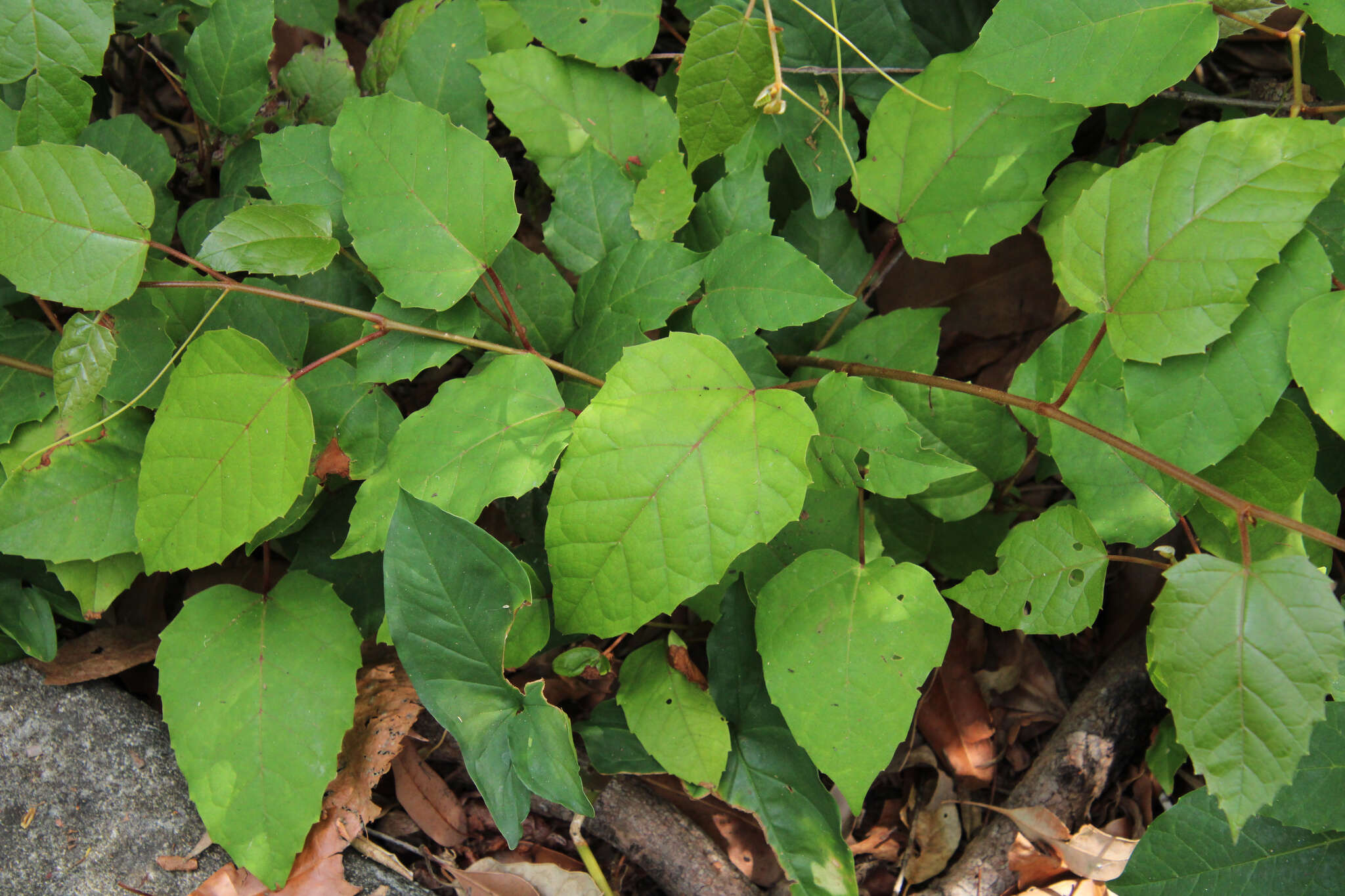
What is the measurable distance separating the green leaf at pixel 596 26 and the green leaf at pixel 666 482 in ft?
2.44

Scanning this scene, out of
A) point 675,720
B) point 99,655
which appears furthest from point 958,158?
point 99,655

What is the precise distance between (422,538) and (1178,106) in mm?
1766

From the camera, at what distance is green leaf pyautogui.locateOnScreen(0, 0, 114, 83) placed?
1497mm

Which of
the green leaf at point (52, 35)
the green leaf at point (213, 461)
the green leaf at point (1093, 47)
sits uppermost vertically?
the green leaf at point (1093, 47)

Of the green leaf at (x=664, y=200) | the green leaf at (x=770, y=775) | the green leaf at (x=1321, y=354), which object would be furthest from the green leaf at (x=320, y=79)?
the green leaf at (x=1321, y=354)

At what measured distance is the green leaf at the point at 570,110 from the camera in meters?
1.68

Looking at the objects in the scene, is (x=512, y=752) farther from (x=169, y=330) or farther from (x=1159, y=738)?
(x=1159, y=738)

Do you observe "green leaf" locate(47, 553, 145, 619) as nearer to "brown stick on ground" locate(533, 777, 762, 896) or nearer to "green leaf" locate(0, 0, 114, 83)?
"green leaf" locate(0, 0, 114, 83)

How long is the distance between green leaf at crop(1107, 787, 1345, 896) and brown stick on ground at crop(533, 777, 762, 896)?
742mm

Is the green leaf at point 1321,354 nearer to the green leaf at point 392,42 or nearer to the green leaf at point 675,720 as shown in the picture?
the green leaf at point 675,720

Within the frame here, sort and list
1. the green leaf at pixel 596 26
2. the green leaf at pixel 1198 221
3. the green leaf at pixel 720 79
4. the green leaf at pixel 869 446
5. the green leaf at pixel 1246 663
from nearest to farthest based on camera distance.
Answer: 1. the green leaf at pixel 1246 663
2. the green leaf at pixel 1198 221
3. the green leaf at pixel 869 446
4. the green leaf at pixel 720 79
5. the green leaf at pixel 596 26

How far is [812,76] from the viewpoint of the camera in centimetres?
172

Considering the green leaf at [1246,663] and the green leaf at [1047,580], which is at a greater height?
the green leaf at [1246,663]

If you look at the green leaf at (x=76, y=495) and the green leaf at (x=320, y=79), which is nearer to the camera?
the green leaf at (x=76, y=495)
